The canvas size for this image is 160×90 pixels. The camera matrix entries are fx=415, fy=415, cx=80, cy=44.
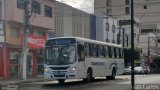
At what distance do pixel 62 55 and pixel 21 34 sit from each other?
13951 mm

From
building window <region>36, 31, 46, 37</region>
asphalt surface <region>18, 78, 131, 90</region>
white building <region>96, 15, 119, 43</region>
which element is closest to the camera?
asphalt surface <region>18, 78, 131, 90</region>

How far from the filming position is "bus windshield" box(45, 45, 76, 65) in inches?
1056

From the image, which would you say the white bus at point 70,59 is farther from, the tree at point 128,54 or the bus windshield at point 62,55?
the tree at point 128,54

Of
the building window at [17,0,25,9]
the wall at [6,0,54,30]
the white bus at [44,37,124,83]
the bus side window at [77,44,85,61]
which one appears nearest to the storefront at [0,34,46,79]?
the wall at [6,0,54,30]

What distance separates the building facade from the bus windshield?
11.1 meters

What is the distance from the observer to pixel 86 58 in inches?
1133

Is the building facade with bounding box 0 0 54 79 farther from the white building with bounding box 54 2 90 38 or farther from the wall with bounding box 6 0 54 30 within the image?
the white building with bounding box 54 2 90 38

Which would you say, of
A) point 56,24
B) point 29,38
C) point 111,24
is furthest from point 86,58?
point 111,24

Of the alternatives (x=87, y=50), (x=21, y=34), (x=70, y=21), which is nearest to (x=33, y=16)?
(x=21, y=34)

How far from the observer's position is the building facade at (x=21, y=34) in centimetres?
3769

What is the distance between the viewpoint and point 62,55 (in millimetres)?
26938

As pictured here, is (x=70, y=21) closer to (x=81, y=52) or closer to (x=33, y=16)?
(x=33, y=16)

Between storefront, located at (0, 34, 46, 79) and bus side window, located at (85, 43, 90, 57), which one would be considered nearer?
bus side window, located at (85, 43, 90, 57)

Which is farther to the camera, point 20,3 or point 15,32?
point 15,32
